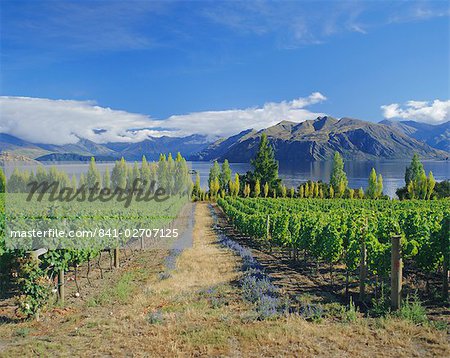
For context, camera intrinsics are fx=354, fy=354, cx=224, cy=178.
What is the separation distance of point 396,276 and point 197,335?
203 inches

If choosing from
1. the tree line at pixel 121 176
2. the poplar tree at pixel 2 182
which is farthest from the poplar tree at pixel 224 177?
the poplar tree at pixel 2 182

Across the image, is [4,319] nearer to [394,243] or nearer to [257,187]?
[394,243]

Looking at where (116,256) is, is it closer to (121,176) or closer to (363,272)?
(363,272)

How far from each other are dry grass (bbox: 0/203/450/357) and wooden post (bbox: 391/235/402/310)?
1080 millimetres

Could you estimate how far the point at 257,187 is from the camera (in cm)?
7150

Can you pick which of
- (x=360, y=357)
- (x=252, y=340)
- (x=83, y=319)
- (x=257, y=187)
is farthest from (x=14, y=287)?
(x=257, y=187)

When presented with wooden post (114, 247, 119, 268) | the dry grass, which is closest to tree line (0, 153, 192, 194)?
wooden post (114, 247, 119, 268)

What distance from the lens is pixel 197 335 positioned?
7180 millimetres

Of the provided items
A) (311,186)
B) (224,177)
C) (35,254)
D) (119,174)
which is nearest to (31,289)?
(35,254)

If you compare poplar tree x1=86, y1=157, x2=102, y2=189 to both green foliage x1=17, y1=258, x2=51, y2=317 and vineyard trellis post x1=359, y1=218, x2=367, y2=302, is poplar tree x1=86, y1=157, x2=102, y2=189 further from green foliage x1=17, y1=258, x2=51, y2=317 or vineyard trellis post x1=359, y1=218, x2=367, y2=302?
vineyard trellis post x1=359, y1=218, x2=367, y2=302

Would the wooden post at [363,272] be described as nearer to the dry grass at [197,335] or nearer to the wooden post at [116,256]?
the dry grass at [197,335]

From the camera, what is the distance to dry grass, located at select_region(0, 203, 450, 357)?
6602 mm

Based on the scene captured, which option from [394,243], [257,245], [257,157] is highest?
[257,157]

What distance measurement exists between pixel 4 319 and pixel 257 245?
14.9 meters
